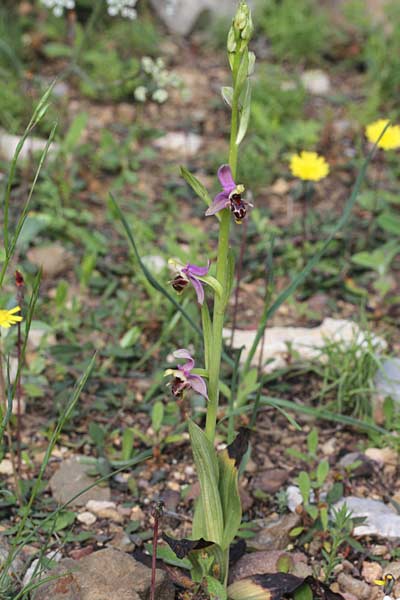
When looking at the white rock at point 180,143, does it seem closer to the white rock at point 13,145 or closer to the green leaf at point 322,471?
the white rock at point 13,145

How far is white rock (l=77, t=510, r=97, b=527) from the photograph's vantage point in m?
2.28

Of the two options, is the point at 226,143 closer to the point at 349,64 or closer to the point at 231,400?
Result: the point at 349,64

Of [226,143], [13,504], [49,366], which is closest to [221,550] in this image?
[13,504]

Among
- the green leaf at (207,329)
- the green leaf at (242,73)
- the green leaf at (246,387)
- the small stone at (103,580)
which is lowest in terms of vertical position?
the small stone at (103,580)

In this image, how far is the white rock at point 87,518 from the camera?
2277 mm

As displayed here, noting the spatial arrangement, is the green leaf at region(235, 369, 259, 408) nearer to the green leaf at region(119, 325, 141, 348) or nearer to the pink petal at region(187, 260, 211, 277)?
the green leaf at region(119, 325, 141, 348)

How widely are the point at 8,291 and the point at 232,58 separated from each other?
1654 mm

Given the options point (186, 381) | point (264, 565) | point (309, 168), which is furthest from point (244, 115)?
point (309, 168)

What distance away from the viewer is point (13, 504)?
7.45 ft

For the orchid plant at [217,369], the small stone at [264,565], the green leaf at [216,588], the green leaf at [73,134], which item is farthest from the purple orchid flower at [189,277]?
the green leaf at [73,134]

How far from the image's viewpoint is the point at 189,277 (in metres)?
1.75

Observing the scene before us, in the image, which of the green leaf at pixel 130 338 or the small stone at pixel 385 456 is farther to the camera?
the green leaf at pixel 130 338

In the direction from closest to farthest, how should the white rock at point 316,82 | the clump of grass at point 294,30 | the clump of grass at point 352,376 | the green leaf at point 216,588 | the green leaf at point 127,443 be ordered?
the green leaf at point 216,588
the green leaf at point 127,443
the clump of grass at point 352,376
the white rock at point 316,82
the clump of grass at point 294,30

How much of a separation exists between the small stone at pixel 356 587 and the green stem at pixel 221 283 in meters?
0.58
